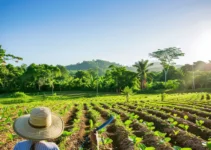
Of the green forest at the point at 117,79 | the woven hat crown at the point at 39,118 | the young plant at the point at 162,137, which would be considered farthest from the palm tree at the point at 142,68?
the woven hat crown at the point at 39,118

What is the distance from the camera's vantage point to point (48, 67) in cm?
6222

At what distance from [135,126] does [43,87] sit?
56.1 metres

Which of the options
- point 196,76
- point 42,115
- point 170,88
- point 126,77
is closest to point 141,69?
point 126,77

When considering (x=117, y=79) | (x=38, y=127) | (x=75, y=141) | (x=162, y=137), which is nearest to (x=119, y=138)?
(x=162, y=137)

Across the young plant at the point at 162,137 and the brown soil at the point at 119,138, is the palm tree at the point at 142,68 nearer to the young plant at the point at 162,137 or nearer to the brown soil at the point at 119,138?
the brown soil at the point at 119,138

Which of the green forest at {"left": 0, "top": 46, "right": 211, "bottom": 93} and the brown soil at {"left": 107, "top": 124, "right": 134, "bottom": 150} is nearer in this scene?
the brown soil at {"left": 107, "top": 124, "right": 134, "bottom": 150}

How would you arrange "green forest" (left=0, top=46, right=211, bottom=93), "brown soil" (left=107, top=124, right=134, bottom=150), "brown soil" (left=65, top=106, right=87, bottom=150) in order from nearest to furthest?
"brown soil" (left=65, top=106, right=87, bottom=150)
"brown soil" (left=107, top=124, right=134, bottom=150)
"green forest" (left=0, top=46, right=211, bottom=93)

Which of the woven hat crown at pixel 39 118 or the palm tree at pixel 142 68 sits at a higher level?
Result: the palm tree at pixel 142 68

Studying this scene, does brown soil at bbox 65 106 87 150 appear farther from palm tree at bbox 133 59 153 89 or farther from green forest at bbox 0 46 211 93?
palm tree at bbox 133 59 153 89

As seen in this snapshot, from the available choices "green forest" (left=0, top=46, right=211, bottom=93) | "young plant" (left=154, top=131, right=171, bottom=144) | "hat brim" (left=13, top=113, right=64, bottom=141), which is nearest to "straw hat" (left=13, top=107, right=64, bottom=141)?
"hat brim" (left=13, top=113, right=64, bottom=141)

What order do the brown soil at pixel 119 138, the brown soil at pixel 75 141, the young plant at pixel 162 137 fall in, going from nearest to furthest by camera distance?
1. the young plant at pixel 162 137
2. the brown soil at pixel 75 141
3. the brown soil at pixel 119 138

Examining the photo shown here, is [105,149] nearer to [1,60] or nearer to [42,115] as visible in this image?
[42,115]

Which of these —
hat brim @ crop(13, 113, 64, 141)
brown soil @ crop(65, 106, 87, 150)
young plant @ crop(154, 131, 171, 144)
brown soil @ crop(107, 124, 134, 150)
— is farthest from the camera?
brown soil @ crop(107, 124, 134, 150)

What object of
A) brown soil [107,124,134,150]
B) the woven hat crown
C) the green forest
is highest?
the green forest
